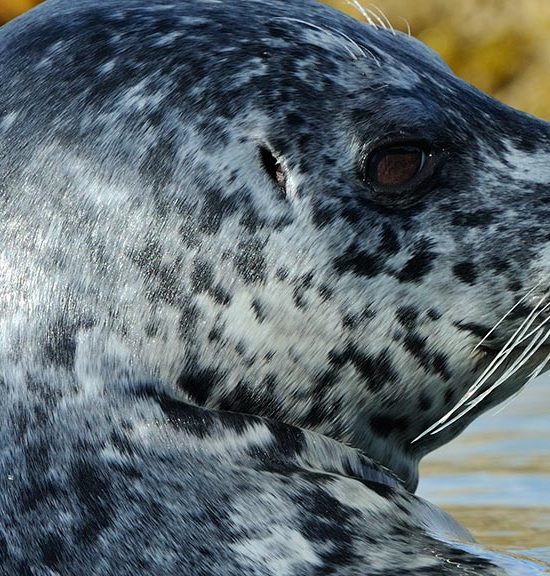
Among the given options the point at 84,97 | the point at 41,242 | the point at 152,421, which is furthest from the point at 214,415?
the point at 84,97

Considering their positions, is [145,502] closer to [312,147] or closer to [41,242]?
[41,242]

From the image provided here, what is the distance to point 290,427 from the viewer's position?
135 inches

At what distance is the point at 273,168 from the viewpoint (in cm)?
340

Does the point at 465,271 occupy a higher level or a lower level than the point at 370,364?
higher

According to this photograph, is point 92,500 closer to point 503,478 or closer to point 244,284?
point 244,284

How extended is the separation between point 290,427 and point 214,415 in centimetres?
20

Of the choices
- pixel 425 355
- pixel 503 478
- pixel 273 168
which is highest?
pixel 273 168

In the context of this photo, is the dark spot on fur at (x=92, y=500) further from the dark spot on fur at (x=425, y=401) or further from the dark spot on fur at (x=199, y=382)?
the dark spot on fur at (x=425, y=401)

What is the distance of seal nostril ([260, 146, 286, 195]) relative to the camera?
339 centimetres

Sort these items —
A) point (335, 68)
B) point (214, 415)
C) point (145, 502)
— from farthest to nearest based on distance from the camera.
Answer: point (335, 68), point (214, 415), point (145, 502)

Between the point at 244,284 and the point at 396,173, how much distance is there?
42cm

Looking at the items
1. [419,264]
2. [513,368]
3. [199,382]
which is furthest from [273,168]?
[513,368]

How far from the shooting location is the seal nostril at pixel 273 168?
3.39m

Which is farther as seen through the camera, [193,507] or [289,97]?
[289,97]
